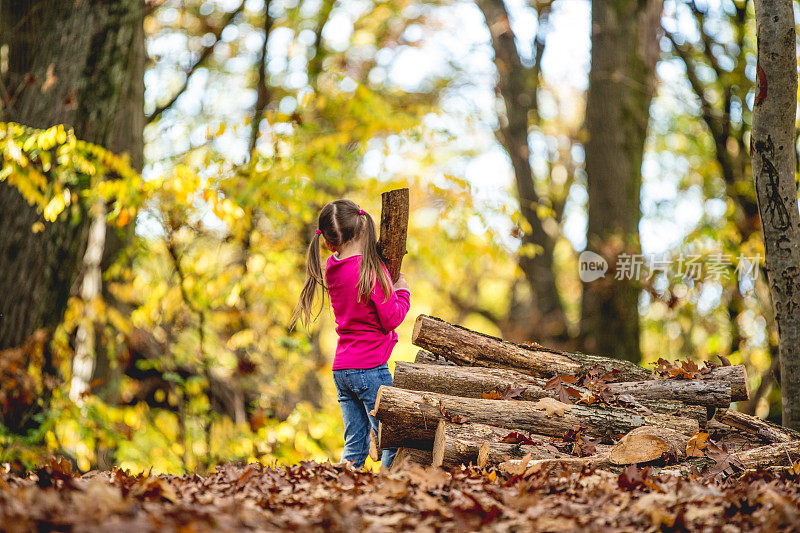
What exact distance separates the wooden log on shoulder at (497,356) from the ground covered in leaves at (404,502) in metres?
1.15

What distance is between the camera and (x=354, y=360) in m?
4.33

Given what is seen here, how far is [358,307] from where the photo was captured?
14.1 ft

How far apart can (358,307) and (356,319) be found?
0.31 feet

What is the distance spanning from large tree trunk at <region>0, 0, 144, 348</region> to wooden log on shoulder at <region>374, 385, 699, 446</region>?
408 centimetres

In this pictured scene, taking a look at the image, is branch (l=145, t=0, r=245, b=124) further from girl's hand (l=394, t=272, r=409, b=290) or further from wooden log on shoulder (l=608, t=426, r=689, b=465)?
wooden log on shoulder (l=608, t=426, r=689, b=465)

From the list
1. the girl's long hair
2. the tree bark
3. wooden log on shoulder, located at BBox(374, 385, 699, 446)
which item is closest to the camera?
wooden log on shoulder, located at BBox(374, 385, 699, 446)

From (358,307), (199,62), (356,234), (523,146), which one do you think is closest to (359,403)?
(358,307)

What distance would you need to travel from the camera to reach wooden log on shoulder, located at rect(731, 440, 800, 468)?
397 centimetres

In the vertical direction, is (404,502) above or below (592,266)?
below

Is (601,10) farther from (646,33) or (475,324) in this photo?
(475,324)

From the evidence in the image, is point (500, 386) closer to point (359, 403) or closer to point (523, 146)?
point (359, 403)

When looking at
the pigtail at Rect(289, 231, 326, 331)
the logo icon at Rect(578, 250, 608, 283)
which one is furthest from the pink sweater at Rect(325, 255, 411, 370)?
the logo icon at Rect(578, 250, 608, 283)

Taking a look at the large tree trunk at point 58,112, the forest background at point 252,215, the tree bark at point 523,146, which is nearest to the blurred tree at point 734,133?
the forest background at point 252,215

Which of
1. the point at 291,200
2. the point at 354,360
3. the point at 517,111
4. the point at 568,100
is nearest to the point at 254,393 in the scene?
the point at 291,200
